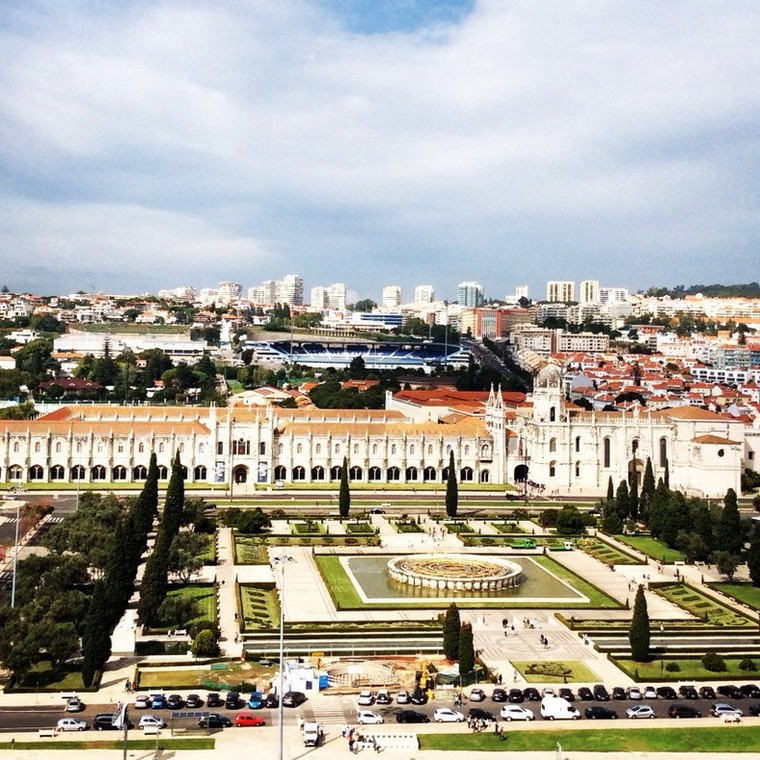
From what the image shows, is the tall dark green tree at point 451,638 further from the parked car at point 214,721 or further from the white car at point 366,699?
the parked car at point 214,721

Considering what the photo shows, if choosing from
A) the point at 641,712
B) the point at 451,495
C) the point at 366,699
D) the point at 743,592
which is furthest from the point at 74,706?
the point at 451,495

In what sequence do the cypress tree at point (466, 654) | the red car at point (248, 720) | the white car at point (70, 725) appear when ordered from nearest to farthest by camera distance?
the white car at point (70, 725), the red car at point (248, 720), the cypress tree at point (466, 654)

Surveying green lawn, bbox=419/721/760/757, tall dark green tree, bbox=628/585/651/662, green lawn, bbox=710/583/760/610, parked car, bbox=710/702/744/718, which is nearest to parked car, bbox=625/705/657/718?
green lawn, bbox=419/721/760/757

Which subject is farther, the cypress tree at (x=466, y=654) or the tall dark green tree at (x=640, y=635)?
the tall dark green tree at (x=640, y=635)

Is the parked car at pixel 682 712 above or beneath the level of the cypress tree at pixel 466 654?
beneath

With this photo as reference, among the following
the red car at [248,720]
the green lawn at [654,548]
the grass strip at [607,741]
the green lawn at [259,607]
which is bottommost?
the grass strip at [607,741]

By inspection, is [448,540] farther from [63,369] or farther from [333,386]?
[63,369]

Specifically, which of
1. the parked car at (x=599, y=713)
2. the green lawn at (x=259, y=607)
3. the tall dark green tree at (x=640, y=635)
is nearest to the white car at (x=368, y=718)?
the parked car at (x=599, y=713)

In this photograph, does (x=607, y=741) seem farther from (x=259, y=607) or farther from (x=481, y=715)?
(x=259, y=607)
